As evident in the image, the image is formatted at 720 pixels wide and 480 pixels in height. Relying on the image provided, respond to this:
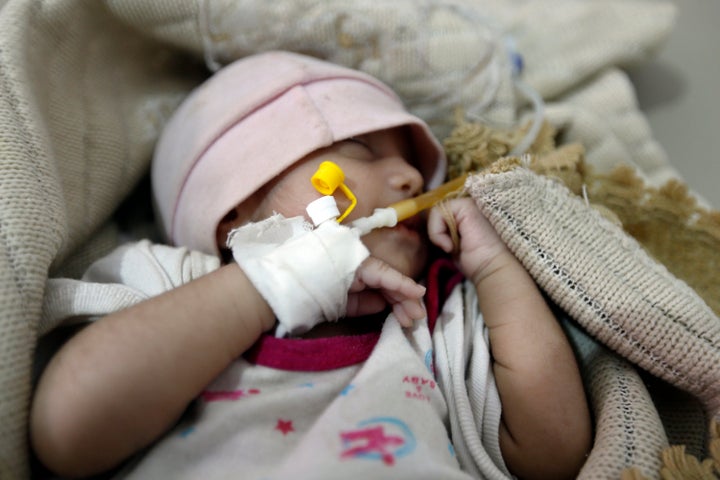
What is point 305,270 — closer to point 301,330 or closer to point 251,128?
point 301,330

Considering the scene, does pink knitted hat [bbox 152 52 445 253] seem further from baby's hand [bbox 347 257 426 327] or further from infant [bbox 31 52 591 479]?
baby's hand [bbox 347 257 426 327]

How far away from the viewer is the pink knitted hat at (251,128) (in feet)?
2.80

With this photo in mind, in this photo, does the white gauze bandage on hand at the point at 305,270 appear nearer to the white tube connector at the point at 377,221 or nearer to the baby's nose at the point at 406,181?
the white tube connector at the point at 377,221

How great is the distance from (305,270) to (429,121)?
0.59 meters

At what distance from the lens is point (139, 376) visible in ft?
2.07

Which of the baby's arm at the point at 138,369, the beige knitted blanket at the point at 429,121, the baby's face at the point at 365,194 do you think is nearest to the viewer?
the baby's arm at the point at 138,369

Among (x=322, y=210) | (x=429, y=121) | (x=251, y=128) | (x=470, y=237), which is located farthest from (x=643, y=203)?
(x=251, y=128)

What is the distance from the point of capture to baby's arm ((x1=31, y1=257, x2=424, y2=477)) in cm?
61

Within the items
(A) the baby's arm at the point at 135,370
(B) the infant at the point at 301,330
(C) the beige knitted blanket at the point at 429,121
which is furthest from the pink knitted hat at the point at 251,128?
(A) the baby's arm at the point at 135,370

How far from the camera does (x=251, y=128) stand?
0.89 metres

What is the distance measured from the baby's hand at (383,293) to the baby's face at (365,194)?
2.3 inches

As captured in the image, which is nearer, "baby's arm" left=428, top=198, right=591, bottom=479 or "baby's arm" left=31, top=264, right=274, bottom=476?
"baby's arm" left=31, top=264, right=274, bottom=476

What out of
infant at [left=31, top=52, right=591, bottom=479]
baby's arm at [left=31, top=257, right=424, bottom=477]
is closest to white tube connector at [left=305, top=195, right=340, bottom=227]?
infant at [left=31, top=52, right=591, bottom=479]

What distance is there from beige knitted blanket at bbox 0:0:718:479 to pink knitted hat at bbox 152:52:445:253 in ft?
0.35
